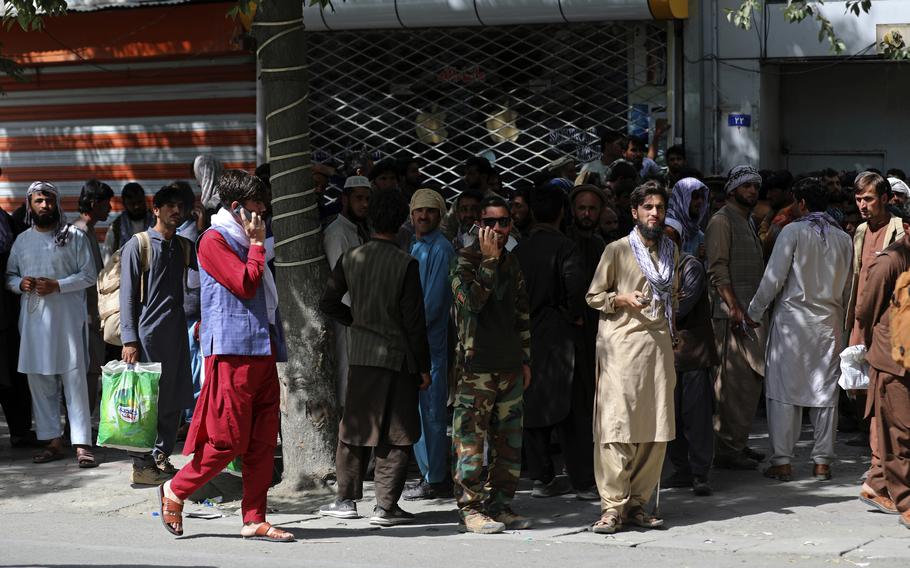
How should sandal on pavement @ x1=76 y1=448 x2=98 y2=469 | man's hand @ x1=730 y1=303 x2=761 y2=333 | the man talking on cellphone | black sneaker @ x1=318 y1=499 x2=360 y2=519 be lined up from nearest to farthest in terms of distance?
the man talking on cellphone
black sneaker @ x1=318 y1=499 x2=360 y2=519
man's hand @ x1=730 y1=303 x2=761 y2=333
sandal on pavement @ x1=76 y1=448 x2=98 y2=469

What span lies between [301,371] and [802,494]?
3.19m

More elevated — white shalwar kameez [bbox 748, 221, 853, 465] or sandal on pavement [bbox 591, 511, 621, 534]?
white shalwar kameez [bbox 748, 221, 853, 465]

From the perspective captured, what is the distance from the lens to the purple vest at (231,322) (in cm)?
693

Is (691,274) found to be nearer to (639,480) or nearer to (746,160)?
(639,480)

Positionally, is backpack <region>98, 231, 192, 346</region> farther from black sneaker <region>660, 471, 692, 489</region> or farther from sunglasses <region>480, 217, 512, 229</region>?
black sneaker <region>660, 471, 692, 489</region>

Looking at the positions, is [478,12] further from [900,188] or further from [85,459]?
[85,459]

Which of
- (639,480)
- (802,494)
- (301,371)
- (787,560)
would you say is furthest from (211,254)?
(802,494)

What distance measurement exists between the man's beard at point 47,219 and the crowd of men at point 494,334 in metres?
0.01

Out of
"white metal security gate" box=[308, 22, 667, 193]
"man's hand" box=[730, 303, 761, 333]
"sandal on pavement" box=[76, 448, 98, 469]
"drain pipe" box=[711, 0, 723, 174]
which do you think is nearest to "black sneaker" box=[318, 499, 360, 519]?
"sandal on pavement" box=[76, 448, 98, 469]

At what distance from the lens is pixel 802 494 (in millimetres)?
8117

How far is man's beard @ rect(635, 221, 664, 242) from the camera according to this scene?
7305 mm

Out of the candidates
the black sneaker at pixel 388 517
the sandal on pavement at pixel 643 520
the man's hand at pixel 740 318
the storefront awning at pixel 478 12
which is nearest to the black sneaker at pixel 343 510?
the black sneaker at pixel 388 517

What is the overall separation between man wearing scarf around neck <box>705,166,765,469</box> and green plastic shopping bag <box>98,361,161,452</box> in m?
3.76

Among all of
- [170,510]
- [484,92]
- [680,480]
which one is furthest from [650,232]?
[484,92]
